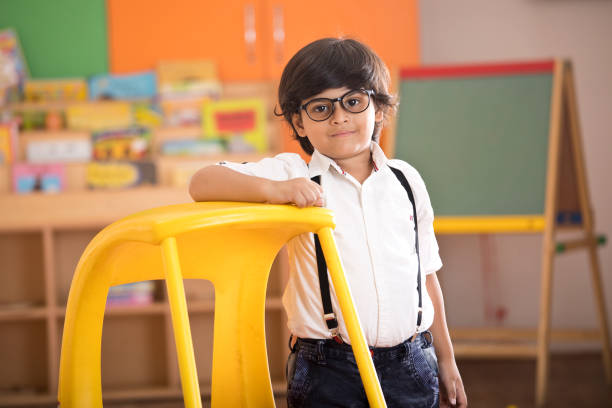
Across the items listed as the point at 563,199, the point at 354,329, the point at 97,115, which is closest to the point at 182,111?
the point at 97,115

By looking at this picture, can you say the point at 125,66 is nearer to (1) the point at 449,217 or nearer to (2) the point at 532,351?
(1) the point at 449,217

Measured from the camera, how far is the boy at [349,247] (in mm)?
976

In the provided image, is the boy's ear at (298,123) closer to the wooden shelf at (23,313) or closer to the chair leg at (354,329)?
the chair leg at (354,329)

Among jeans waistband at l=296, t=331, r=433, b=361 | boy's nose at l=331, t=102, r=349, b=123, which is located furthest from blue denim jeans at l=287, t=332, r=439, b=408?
boy's nose at l=331, t=102, r=349, b=123

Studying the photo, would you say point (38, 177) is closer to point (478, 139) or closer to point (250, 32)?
point (250, 32)

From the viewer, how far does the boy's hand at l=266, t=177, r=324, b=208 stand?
88 cm

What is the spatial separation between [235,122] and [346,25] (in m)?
0.58

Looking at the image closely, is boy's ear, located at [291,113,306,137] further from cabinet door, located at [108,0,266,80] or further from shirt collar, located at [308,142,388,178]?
cabinet door, located at [108,0,266,80]

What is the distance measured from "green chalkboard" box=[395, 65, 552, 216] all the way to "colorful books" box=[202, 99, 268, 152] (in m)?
0.57

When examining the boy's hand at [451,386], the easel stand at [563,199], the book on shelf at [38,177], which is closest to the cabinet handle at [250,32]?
the book on shelf at [38,177]

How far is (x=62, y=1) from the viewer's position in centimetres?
254

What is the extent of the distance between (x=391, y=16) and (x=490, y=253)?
1110mm

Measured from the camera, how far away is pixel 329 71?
0.99 metres

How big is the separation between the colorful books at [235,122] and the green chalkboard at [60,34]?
0.47m
